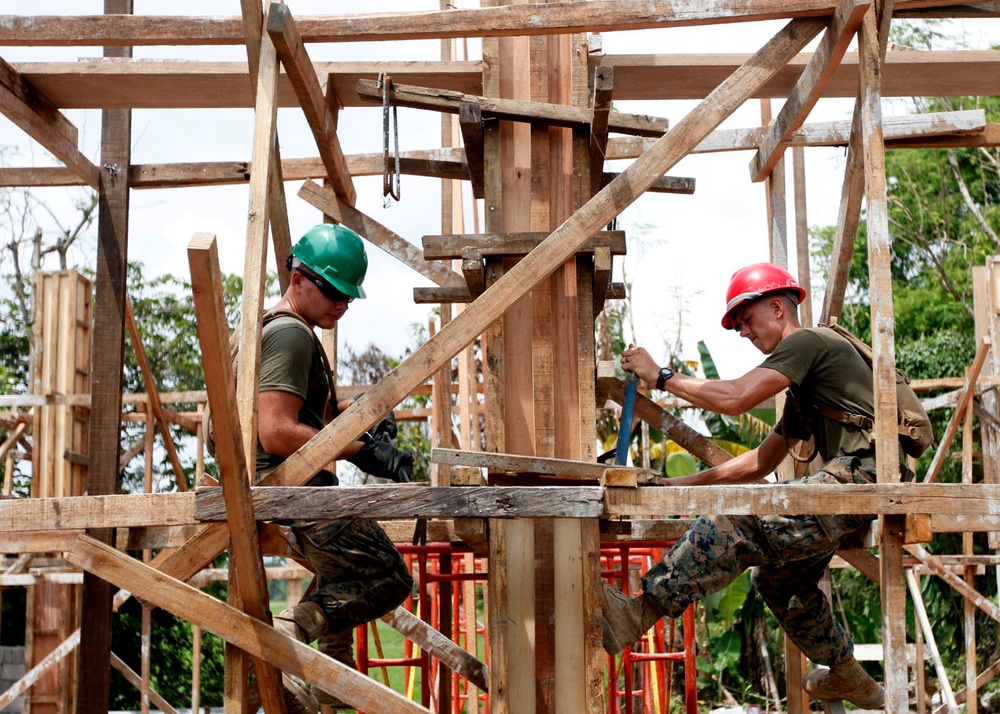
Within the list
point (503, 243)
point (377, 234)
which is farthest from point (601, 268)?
point (377, 234)

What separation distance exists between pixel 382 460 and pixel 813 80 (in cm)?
270

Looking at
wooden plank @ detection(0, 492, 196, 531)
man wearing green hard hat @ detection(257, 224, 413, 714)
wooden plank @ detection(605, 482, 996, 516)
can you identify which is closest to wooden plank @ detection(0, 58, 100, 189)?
man wearing green hard hat @ detection(257, 224, 413, 714)

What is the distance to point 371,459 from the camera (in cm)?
476

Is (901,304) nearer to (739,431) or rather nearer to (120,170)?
(739,431)

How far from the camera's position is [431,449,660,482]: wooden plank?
13.6 feet

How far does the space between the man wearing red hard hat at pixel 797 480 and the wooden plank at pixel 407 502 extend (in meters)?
0.89

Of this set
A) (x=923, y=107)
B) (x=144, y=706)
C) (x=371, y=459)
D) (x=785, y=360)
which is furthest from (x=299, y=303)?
(x=923, y=107)

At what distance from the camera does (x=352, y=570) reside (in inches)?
200

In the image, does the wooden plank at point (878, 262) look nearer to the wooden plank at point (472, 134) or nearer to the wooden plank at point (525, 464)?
the wooden plank at point (525, 464)

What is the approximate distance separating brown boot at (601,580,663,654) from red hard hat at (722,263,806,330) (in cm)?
154

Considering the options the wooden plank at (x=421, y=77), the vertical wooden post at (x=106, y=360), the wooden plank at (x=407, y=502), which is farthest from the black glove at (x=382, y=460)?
the vertical wooden post at (x=106, y=360)

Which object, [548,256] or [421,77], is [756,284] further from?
[421,77]

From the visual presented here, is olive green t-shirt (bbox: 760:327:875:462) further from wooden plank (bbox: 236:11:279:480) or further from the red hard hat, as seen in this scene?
wooden plank (bbox: 236:11:279:480)

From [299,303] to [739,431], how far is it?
41.7ft
